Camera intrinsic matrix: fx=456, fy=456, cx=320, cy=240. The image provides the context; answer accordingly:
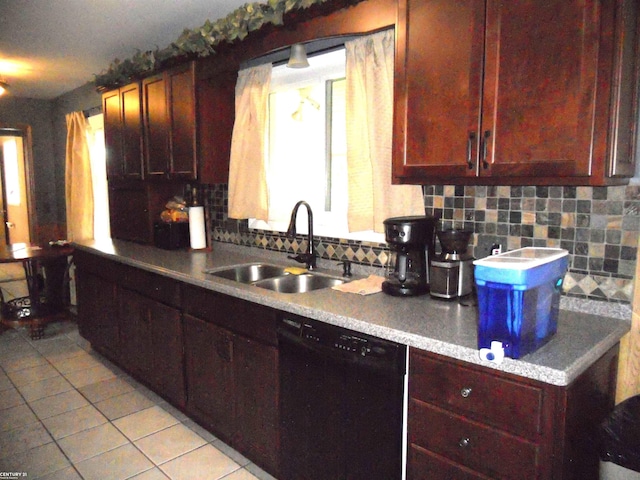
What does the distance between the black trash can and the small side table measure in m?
4.14

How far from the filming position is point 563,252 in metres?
1.43

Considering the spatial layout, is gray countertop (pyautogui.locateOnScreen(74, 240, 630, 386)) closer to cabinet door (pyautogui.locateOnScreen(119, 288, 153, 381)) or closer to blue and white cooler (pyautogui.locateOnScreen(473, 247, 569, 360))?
blue and white cooler (pyautogui.locateOnScreen(473, 247, 569, 360))

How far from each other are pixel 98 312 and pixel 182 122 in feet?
5.45

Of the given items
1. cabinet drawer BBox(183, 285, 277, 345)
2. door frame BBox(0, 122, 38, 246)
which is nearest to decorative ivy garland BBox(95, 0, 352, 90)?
cabinet drawer BBox(183, 285, 277, 345)

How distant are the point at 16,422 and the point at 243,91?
2.40 metres

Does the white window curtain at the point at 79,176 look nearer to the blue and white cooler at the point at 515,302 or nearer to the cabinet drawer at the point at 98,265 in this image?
the cabinet drawer at the point at 98,265

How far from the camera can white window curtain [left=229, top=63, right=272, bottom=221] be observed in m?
2.74

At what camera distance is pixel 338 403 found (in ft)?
5.69

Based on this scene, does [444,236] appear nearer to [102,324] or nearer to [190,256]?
[190,256]

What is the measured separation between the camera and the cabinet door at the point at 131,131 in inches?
135

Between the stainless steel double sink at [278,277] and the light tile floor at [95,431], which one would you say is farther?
the stainless steel double sink at [278,277]

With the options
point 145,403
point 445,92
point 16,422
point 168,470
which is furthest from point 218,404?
point 445,92

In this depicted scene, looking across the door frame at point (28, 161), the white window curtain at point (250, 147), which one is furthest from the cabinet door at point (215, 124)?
the door frame at point (28, 161)

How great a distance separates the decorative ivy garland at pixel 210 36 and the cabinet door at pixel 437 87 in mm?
412
